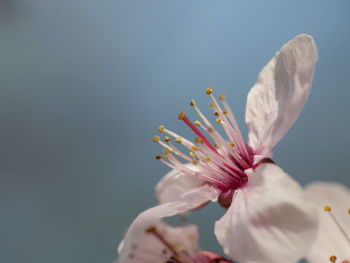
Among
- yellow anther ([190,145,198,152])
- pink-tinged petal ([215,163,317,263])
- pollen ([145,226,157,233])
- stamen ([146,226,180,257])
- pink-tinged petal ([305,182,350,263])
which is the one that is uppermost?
yellow anther ([190,145,198,152])

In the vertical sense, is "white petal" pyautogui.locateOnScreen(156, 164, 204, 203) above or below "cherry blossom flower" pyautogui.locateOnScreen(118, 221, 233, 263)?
above

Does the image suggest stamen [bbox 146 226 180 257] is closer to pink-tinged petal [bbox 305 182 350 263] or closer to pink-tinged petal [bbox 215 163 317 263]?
pink-tinged petal [bbox 215 163 317 263]

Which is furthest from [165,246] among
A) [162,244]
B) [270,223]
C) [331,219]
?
[331,219]

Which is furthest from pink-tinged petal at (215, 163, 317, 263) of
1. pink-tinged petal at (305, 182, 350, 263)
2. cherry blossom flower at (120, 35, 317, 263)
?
pink-tinged petal at (305, 182, 350, 263)

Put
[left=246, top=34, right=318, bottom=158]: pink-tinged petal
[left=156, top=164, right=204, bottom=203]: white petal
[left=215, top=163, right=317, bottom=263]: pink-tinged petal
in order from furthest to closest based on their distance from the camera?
[left=156, top=164, right=204, bottom=203]: white petal < [left=246, top=34, right=318, bottom=158]: pink-tinged petal < [left=215, top=163, right=317, bottom=263]: pink-tinged petal

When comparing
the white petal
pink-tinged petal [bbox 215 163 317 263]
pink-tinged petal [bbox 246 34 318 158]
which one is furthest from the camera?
the white petal

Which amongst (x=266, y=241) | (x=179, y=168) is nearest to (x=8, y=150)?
(x=179, y=168)

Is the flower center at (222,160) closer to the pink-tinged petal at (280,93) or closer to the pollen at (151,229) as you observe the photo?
the pink-tinged petal at (280,93)
